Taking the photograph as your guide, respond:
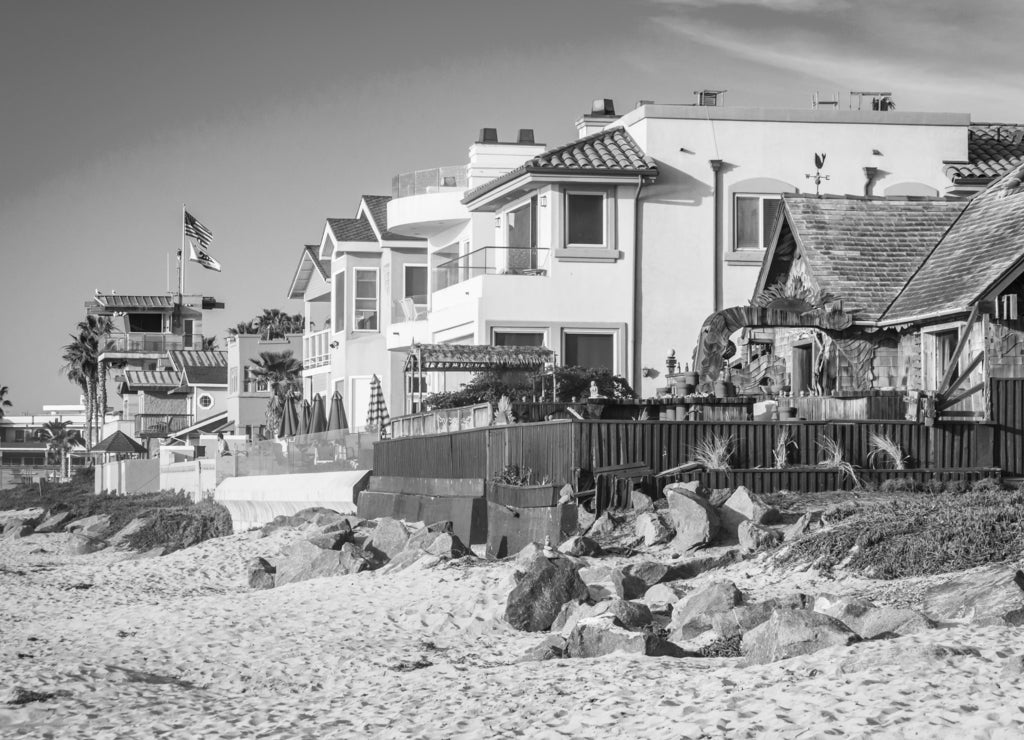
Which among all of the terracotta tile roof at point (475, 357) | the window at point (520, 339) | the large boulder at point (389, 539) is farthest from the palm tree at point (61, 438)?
the large boulder at point (389, 539)

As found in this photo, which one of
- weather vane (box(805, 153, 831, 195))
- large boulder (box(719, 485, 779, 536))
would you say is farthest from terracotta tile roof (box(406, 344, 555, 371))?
large boulder (box(719, 485, 779, 536))

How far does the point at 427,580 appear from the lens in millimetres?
18344

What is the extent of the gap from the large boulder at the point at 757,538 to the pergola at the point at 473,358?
13.4m

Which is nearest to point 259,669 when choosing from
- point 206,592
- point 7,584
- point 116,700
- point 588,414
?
point 116,700

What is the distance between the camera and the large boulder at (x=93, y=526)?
45.5 metres

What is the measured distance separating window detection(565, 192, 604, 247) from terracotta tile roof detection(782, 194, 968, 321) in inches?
223

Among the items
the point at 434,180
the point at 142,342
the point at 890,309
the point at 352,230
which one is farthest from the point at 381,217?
the point at 142,342

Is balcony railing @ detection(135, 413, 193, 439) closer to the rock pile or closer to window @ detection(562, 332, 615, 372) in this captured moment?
window @ detection(562, 332, 615, 372)

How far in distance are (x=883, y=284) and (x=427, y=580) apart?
11.9 meters

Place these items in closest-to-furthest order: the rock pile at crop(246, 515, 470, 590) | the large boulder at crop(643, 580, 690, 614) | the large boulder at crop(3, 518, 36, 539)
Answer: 1. the large boulder at crop(643, 580, 690, 614)
2. the rock pile at crop(246, 515, 470, 590)
3. the large boulder at crop(3, 518, 36, 539)

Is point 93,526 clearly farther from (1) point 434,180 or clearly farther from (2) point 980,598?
(2) point 980,598

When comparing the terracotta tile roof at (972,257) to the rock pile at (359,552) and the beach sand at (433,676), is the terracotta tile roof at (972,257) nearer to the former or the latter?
the rock pile at (359,552)

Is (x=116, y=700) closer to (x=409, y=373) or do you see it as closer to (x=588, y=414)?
Answer: (x=588, y=414)

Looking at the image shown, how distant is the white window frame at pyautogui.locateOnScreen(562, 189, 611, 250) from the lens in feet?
106
